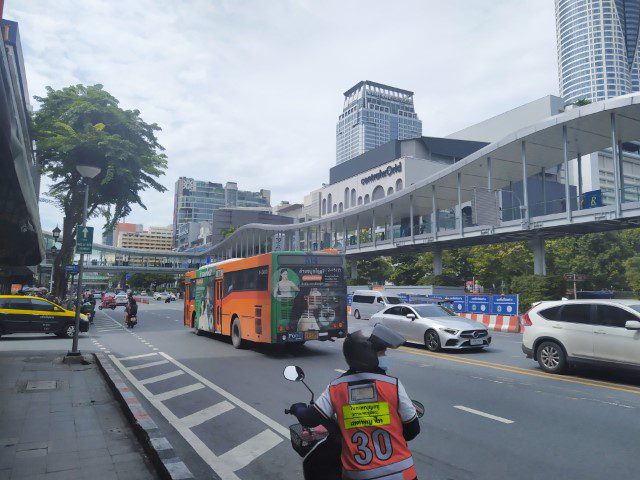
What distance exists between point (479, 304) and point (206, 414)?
2190 centimetres

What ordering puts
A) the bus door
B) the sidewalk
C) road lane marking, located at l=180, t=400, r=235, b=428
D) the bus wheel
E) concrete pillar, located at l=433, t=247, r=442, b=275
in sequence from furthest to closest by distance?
1. concrete pillar, located at l=433, t=247, r=442, b=275
2. the bus door
3. the bus wheel
4. road lane marking, located at l=180, t=400, r=235, b=428
5. the sidewalk

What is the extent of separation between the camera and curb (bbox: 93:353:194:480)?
493cm

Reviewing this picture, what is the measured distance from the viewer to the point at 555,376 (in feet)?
33.7

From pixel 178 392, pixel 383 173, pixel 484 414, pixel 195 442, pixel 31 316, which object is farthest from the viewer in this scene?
pixel 383 173

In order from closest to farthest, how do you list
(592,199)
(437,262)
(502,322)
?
1. (502,322)
2. (592,199)
3. (437,262)

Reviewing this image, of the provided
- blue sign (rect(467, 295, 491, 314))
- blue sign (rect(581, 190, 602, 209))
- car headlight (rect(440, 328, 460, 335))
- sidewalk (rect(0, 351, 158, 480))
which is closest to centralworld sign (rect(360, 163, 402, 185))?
blue sign (rect(581, 190, 602, 209))

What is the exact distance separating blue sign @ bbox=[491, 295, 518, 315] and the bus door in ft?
49.2

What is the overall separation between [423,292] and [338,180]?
206 ft

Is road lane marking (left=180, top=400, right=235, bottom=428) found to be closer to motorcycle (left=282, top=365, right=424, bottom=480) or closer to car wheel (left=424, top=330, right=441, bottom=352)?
motorcycle (left=282, top=365, right=424, bottom=480)

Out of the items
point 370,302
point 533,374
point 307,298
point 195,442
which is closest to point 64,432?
point 195,442

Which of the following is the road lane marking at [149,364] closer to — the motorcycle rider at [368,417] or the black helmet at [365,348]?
the motorcycle rider at [368,417]

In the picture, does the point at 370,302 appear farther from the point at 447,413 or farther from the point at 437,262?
the point at 447,413

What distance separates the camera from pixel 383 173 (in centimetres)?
7988

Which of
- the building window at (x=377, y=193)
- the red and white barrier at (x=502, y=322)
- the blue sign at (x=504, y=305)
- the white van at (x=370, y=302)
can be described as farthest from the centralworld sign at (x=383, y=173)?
the red and white barrier at (x=502, y=322)
